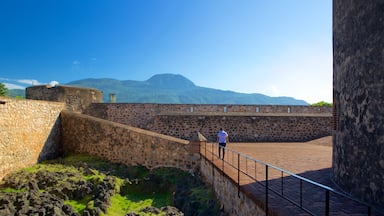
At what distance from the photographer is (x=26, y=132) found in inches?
487

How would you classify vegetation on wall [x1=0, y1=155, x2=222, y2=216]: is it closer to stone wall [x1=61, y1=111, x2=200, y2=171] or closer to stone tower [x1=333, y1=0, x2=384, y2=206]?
stone wall [x1=61, y1=111, x2=200, y2=171]

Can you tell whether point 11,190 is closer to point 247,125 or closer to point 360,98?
point 360,98

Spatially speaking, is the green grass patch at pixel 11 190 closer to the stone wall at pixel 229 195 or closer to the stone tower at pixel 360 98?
the stone wall at pixel 229 195

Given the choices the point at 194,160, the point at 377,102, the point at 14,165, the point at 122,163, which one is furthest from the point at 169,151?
the point at 377,102

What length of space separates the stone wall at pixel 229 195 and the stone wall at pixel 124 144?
1.80m

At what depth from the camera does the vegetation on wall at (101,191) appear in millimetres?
8805

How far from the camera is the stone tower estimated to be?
189 inches

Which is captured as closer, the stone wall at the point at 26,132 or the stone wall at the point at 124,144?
the stone wall at the point at 26,132

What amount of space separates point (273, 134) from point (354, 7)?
12.8 metres

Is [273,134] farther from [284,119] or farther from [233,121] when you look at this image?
[233,121]

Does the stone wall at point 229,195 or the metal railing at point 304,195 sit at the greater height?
the metal railing at point 304,195

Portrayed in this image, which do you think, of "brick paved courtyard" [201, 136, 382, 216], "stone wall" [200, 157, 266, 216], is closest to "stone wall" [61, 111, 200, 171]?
"stone wall" [200, 157, 266, 216]

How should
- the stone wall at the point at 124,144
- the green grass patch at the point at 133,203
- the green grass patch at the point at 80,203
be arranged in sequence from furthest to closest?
the stone wall at the point at 124,144
the green grass patch at the point at 133,203
the green grass patch at the point at 80,203

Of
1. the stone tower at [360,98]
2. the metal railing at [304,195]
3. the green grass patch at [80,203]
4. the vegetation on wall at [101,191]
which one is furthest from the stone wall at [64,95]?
the stone tower at [360,98]
